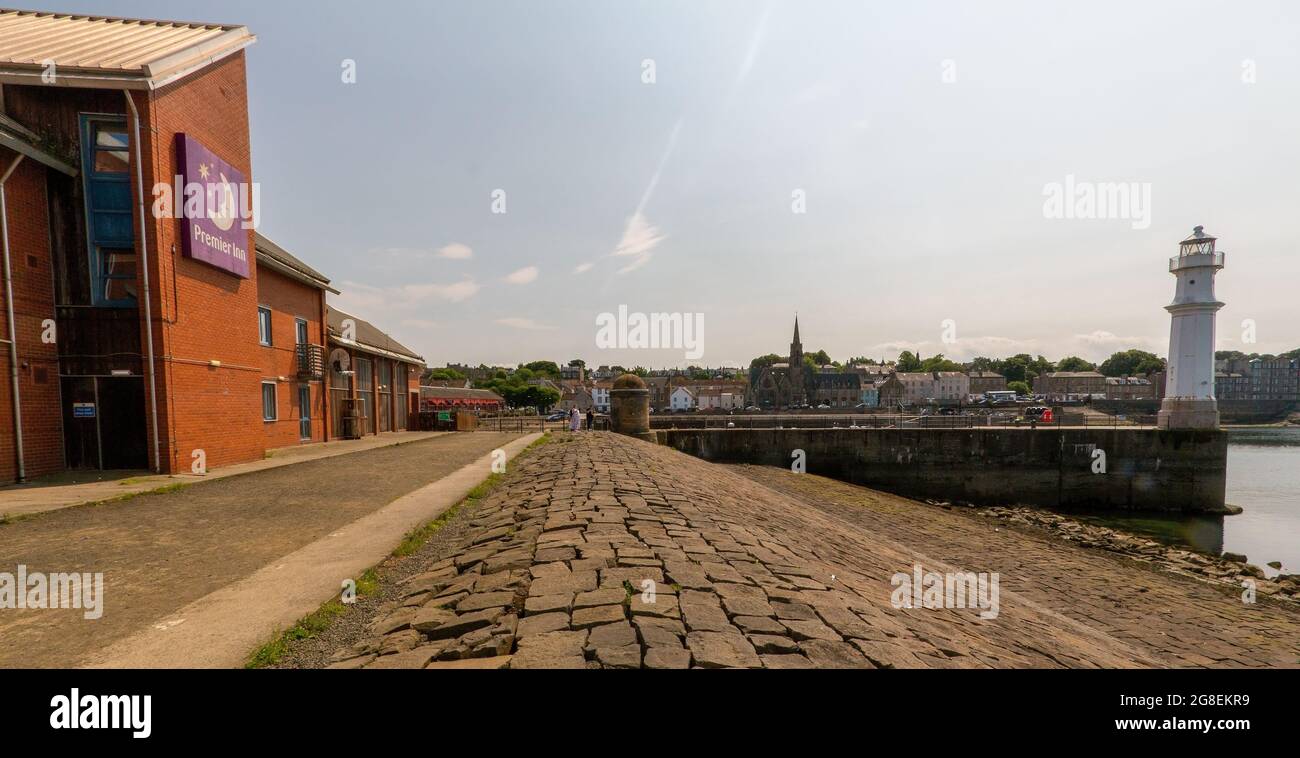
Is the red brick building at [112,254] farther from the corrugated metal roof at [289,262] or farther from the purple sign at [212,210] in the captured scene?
the corrugated metal roof at [289,262]

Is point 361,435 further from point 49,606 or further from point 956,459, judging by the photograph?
point 956,459

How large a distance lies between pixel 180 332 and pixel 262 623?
41.6 feet

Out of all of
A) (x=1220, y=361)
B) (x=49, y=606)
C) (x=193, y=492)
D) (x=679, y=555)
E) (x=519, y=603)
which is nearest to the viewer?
(x=519, y=603)

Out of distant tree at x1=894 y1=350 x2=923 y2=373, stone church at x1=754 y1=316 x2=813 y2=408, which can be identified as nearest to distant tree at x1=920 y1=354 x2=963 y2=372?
distant tree at x1=894 y1=350 x2=923 y2=373

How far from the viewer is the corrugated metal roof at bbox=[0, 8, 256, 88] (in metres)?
11.5

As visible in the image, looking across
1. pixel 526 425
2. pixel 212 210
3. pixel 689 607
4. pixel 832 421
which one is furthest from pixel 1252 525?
pixel 212 210

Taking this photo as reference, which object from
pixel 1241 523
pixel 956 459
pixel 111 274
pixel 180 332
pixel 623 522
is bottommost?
pixel 1241 523

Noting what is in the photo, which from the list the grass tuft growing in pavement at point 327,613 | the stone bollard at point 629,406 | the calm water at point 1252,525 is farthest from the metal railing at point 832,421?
the grass tuft growing in pavement at point 327,613

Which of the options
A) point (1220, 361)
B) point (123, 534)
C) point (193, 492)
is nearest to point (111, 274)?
point (193, 492)

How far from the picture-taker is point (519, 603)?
3691mm

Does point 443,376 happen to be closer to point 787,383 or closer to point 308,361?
point 787,383

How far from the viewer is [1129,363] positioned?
152 m

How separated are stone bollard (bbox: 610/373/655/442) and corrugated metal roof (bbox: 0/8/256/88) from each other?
52.8 feet

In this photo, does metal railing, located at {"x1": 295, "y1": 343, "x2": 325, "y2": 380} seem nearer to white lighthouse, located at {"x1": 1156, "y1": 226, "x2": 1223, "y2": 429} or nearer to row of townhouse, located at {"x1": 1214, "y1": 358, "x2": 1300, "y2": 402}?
white lighthouse, located at {"x1": 1156, "y1": 226, "x2": 1223, "y2": 429}
